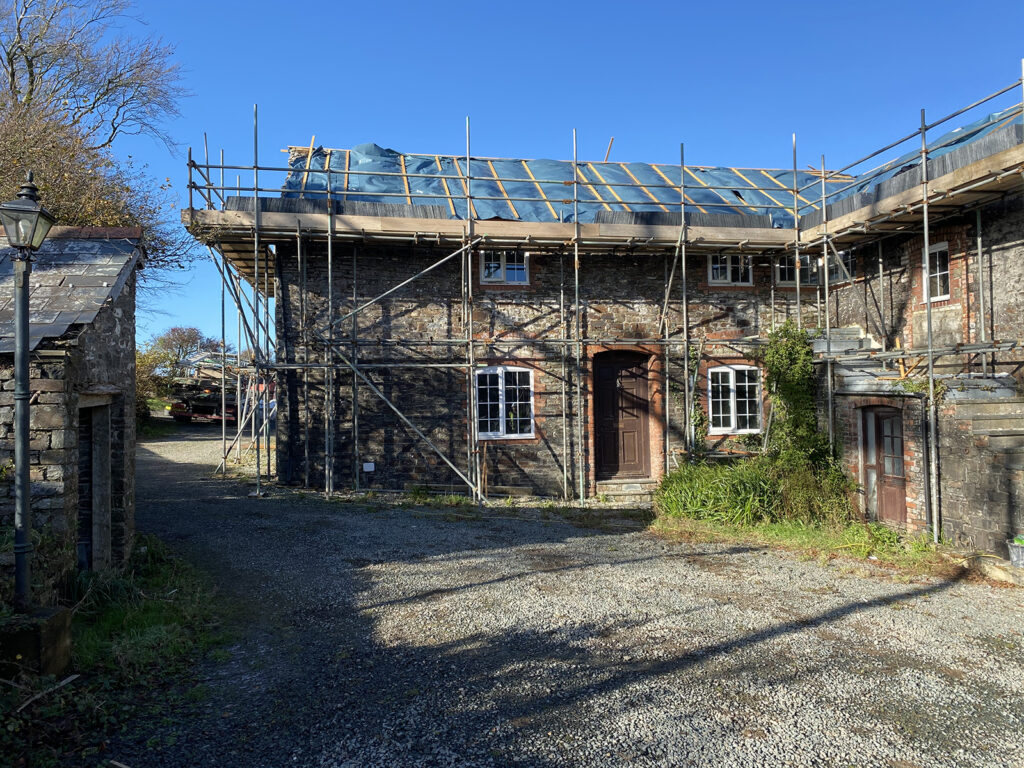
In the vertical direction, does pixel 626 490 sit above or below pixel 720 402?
below

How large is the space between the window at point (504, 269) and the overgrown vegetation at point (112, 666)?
7536 mm

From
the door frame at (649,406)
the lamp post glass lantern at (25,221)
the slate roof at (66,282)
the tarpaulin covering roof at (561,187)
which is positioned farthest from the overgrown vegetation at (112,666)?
the door frame at (649,406)

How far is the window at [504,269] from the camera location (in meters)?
12.3

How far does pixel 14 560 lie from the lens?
4672 millimetres

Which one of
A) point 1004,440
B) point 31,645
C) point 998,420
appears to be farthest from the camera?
point 998,420

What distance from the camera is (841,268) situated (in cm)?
1219

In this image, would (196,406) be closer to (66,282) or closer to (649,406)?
(649,406)

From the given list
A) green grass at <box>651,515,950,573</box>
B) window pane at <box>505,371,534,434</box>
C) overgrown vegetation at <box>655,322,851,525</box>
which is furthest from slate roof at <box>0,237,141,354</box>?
overgrown vegetation at <box>655,322,851,525</box>

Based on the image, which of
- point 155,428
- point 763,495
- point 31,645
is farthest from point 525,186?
point 155,428

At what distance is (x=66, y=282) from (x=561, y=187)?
9.56m

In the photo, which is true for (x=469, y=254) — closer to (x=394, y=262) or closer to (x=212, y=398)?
(x=394, y=262)

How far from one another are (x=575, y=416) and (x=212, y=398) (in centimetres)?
2074

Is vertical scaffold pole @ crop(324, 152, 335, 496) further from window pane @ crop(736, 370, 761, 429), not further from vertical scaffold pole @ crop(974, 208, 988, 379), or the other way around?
vertical scaffold pole @ crop(974, 208, 988, 379)

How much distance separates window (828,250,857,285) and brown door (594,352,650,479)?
4.19 m
